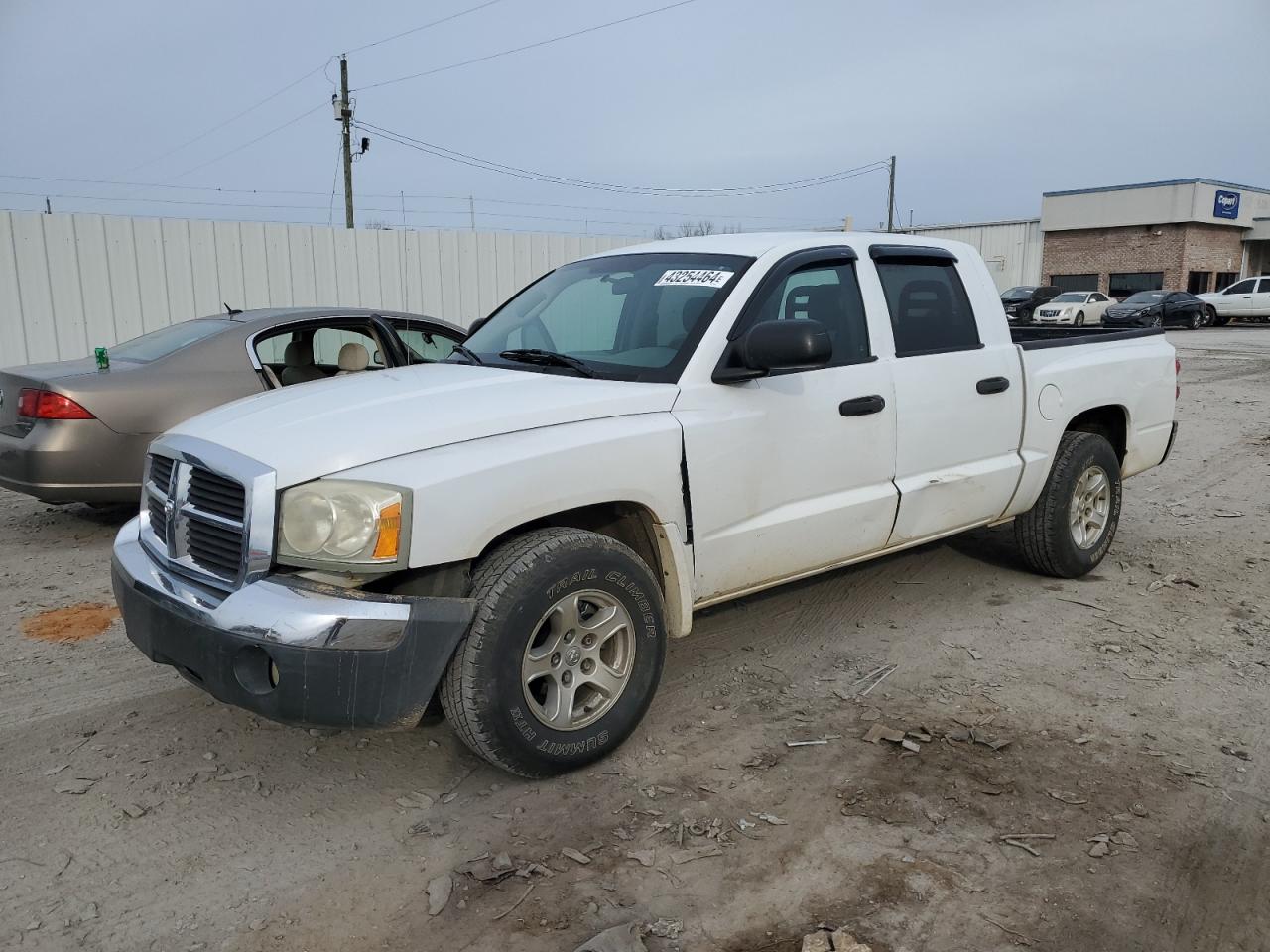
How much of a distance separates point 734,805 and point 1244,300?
35.8 m

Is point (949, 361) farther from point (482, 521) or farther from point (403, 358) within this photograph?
point (403, 358)

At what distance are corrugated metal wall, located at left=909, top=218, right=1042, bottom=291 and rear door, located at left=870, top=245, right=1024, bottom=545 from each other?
43710mm

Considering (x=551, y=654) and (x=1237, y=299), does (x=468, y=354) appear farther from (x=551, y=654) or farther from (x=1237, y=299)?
(x=1237, y=299)

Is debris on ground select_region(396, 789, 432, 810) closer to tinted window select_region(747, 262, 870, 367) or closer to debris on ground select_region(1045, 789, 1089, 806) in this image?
debris on ground select_region(1045, 789, 1089, 806)

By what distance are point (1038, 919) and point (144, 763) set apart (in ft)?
9.82

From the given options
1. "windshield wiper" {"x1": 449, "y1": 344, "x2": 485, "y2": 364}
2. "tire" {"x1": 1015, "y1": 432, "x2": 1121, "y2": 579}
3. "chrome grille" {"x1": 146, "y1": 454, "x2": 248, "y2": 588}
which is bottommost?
"tire" {"x1": 1015, "y1": 432, "x2": 1121, "y2": 579}

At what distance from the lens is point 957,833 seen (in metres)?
3.07

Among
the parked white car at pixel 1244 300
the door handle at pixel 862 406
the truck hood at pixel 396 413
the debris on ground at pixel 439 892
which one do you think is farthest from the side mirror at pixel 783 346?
the parked white car at pixel 1244 300

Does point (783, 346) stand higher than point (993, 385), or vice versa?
point (783, 346)

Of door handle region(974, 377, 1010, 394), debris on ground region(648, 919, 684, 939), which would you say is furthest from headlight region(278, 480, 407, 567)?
door handle region(974, 377, 1010, 394)

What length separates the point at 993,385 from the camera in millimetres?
4848

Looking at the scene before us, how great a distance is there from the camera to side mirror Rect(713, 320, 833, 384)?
3559 mm

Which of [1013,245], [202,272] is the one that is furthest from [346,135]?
[1013,245]

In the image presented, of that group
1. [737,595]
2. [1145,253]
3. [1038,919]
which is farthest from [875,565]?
[1145,253]
